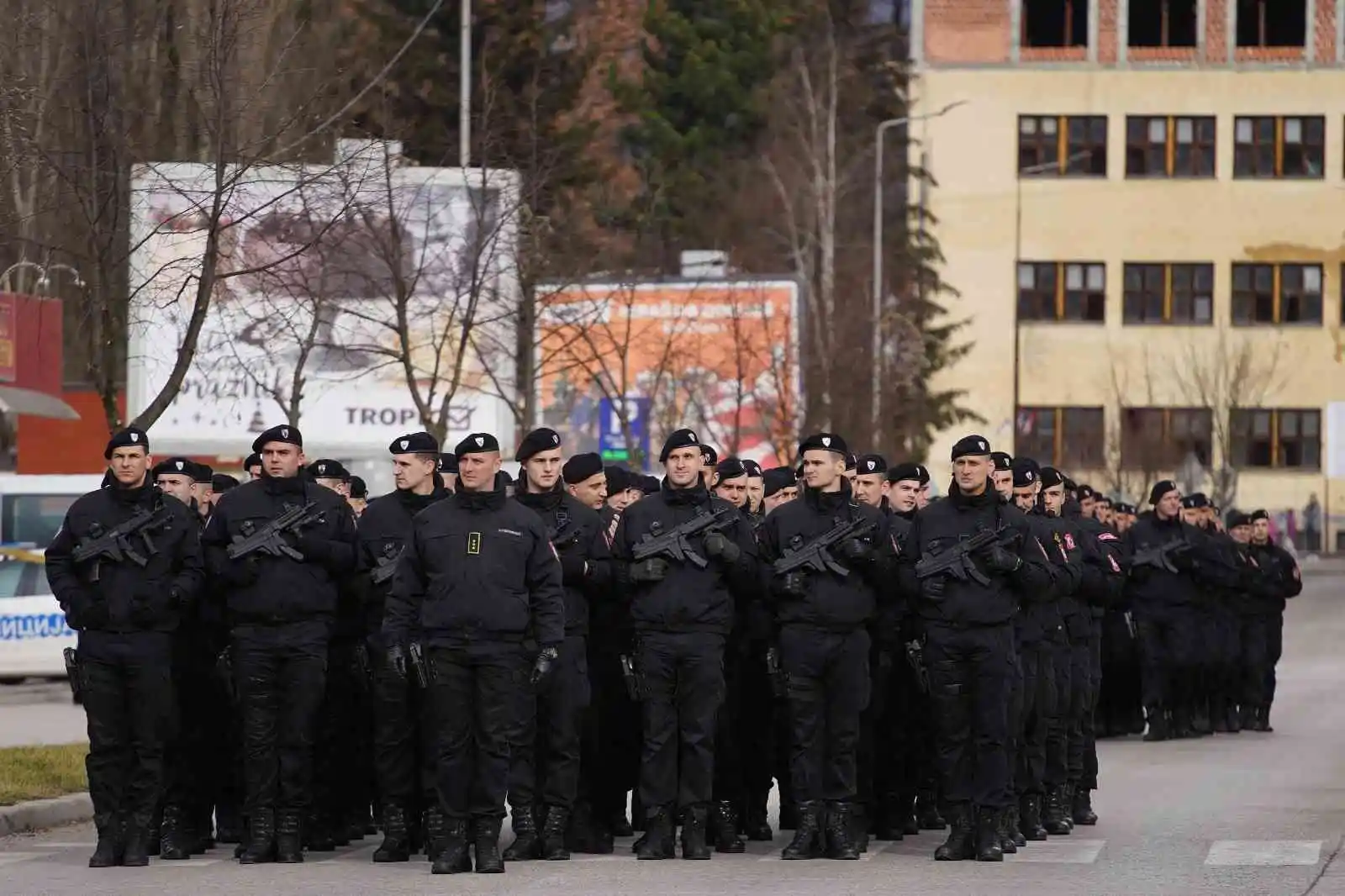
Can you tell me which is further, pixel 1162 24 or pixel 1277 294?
pixel 1277 294

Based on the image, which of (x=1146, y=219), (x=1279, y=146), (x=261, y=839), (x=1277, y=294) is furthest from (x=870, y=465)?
(x=1277, y=294)

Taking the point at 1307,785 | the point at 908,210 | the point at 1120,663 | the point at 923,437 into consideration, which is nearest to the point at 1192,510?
the point at 1120,663

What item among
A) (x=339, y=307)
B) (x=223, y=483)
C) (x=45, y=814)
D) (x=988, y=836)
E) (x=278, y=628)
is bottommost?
(x=45, y=814)

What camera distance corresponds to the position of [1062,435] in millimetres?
79375

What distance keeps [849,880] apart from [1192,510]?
12148mm

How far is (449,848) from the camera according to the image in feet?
44.5

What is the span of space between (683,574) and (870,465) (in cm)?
238

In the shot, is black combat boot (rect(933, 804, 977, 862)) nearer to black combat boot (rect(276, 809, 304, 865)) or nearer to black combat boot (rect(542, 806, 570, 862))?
black combat boot (rect(542, 806, 570, 862))

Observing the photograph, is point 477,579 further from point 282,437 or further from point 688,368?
point 688,368

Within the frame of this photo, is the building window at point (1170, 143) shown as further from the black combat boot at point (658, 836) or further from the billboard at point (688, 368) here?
the black combat boot at point (658, 836)

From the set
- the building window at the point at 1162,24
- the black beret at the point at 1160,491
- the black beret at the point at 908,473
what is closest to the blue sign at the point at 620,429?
the black beret at the point at 1160,491

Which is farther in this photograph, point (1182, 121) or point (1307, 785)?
point (1182, 121)

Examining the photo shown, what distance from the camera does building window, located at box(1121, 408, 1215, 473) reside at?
73.4m

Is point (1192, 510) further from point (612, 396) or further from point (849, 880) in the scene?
point (612, 396)
